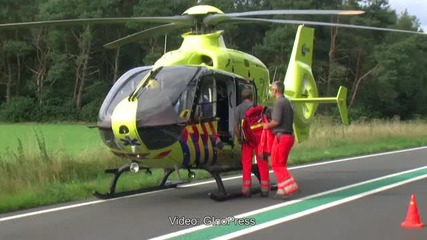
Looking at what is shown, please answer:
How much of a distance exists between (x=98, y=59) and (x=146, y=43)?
8.05 m

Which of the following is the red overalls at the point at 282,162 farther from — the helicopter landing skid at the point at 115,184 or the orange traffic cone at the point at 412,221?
the orange traffic cone at the point at 412,221

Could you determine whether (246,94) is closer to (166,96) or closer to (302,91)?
(166,96)

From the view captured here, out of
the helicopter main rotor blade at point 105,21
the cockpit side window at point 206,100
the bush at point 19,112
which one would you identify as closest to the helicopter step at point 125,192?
the cockpit side window at point 206,100

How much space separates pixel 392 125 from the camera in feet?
118

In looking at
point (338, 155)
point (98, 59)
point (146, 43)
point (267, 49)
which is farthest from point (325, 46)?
point (338, 155)

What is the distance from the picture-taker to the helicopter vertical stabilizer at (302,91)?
15242 millimetres

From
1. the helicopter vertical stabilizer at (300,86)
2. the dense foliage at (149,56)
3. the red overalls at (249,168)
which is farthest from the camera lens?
the dense foliage at (149,56)

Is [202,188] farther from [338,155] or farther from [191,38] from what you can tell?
[338,155]

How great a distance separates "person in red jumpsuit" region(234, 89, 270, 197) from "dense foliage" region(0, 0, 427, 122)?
52.3 m

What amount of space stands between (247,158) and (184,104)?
5.70 ft

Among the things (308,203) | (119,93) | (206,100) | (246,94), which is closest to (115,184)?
(119,93)

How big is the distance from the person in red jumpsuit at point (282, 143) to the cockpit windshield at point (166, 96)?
64.3 inches

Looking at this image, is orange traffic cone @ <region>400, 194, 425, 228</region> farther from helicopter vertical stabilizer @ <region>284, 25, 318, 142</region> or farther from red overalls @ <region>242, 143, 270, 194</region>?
helicopter vertical stabilizer @ <region>284, 25, 318, 142</region>

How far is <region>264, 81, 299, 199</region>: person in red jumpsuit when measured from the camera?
35.3 ft
